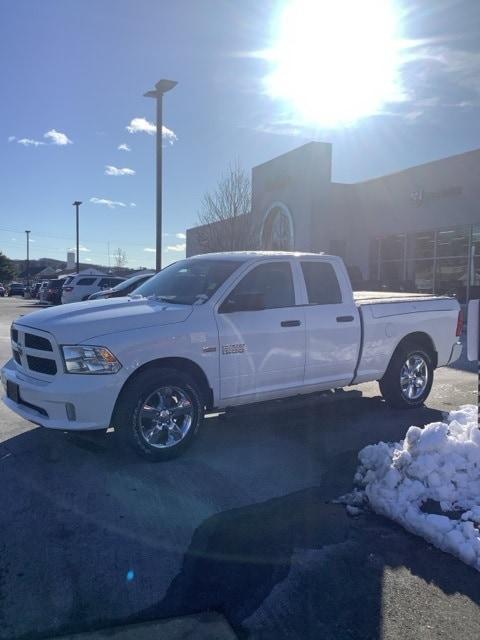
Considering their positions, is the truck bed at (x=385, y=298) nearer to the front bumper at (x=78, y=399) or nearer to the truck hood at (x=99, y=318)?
the truck hood at (x=99, y=318)

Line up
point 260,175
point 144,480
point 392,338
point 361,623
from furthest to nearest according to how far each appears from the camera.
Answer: point 260,175 < point 392,338 < point 144,480 < point 361,623

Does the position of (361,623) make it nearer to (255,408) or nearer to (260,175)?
(255,408)

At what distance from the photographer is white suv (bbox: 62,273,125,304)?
25542 mm

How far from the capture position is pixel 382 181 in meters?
26.0

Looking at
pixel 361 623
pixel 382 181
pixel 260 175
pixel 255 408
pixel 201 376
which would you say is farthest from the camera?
pixel 260 175

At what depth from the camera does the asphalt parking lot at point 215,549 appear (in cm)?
288

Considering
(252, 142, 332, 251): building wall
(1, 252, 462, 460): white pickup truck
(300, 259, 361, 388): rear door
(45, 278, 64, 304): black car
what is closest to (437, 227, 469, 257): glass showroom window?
(252, 142, 332, 251): building wall

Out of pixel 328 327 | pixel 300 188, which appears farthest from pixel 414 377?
pixel 300 188

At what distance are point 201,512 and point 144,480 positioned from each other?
76 centimetres

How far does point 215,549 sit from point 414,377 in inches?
175

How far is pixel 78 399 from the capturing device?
4.57m

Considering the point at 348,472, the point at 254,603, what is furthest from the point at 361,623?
the point at 348,472

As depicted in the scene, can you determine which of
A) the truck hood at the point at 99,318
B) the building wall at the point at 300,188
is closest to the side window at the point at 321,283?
the truck hood at the point at 99,318

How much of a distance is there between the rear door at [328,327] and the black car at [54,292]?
27.6 meters
